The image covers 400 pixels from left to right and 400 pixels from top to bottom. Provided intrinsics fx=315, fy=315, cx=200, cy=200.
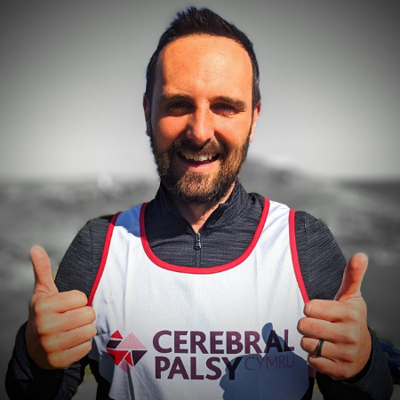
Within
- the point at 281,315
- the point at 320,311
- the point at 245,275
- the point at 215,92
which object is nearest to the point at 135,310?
the point at 245,275

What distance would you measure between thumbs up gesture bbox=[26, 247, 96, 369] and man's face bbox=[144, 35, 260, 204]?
62 cm

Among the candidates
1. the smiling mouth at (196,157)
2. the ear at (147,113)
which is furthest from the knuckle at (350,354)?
the ear at (147,113)

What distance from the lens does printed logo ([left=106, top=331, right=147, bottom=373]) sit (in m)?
1.29

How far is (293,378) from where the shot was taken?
1296 millimetres

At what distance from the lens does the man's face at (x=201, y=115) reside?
131 centimetres

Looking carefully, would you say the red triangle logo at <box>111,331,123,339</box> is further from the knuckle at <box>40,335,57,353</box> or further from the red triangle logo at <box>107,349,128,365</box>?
the knuckle at <box>40,335,57,353</box>

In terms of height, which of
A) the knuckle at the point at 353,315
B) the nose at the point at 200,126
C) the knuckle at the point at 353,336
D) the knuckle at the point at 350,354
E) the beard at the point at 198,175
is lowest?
the knuckle at the point at 350,354

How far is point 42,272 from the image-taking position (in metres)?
1.15

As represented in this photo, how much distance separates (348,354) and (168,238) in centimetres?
82

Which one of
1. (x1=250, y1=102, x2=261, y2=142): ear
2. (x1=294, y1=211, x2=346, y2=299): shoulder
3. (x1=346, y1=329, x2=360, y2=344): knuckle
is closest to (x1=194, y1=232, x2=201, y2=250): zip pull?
(x1=294, y1=211, x2=346, y2=299): shoulder

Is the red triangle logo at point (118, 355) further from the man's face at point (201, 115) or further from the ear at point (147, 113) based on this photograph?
the ear at point (147, 113)

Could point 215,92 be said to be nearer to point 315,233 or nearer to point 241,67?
point 241,67

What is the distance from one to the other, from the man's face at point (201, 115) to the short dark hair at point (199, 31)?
0.17 feet

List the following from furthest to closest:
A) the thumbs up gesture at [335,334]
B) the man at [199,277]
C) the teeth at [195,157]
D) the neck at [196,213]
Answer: the neck at [196,213] < the teeth at [195,157] < the man at [199,277] < the thumbs up gesture at [335,334]
